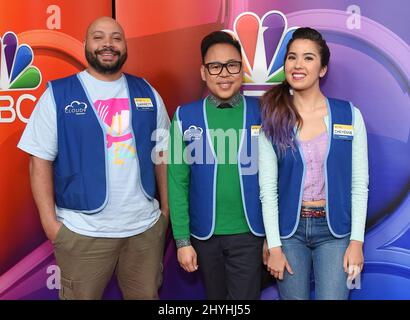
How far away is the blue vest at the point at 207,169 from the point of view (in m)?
1.96

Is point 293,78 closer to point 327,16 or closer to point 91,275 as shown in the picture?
point 327,16

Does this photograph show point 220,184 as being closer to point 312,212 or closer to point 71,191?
point 312,212

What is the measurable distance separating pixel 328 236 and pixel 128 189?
85 cm

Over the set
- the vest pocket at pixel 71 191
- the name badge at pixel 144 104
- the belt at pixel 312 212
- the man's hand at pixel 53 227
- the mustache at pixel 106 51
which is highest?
the mustache at pixel 106 51

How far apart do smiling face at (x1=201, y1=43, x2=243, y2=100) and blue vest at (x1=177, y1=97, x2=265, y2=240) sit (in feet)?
0.33

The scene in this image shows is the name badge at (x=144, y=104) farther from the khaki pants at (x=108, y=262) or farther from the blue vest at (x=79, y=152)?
the khaki pants at (x=108, y=262)

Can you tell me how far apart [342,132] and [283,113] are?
0.24 m

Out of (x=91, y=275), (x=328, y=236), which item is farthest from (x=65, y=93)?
(x=328, y=236)

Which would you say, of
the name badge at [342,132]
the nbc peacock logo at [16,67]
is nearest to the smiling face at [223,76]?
the name badge at [342,132]

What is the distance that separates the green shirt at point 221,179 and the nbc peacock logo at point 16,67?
943 mm

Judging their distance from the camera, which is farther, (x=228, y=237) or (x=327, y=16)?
(x=327, y=16)

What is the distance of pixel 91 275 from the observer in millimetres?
2016

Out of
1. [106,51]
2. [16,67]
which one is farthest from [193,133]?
[16,67]
